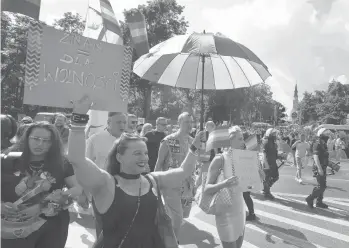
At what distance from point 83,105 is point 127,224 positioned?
80cm

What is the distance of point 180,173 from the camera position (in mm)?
2881

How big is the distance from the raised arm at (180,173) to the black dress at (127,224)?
329 millimetres

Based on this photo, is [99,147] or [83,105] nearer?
[83,105]

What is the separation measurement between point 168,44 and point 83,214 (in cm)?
377

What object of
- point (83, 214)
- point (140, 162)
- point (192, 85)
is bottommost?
point (83, 214)

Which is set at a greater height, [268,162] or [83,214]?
[268,162]

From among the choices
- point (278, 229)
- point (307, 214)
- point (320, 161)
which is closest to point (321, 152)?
point (320, 161)

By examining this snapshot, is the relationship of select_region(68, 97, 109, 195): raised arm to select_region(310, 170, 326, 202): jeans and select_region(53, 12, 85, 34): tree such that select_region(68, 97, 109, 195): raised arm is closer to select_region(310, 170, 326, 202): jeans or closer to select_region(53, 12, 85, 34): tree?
select_region(310, 170, 326, 202): jeans

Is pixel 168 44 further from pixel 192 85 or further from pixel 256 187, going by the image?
pixel 256 187

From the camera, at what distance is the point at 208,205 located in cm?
404

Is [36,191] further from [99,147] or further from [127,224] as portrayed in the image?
[99,147]

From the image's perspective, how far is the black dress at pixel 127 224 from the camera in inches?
94.7

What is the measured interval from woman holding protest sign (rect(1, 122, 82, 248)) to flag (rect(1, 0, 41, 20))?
975mm

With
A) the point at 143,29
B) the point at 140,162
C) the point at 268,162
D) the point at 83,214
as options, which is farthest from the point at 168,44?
the point at 268,162
